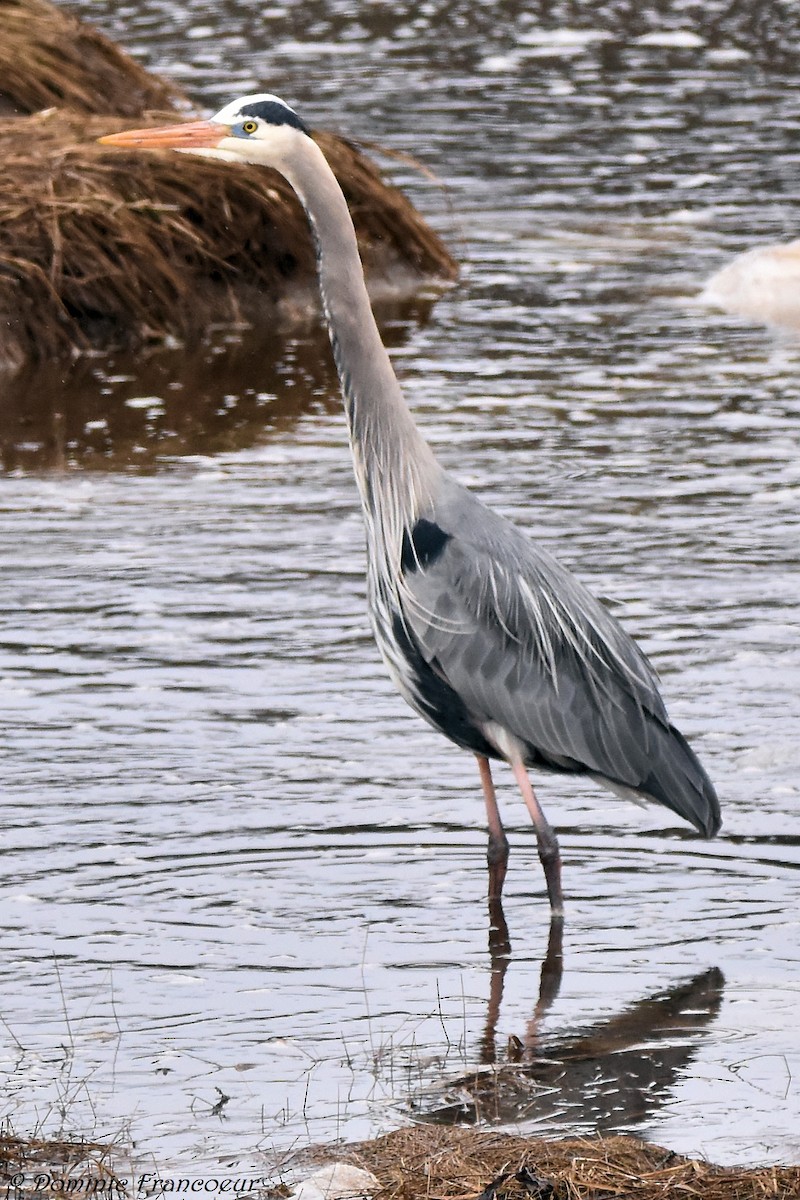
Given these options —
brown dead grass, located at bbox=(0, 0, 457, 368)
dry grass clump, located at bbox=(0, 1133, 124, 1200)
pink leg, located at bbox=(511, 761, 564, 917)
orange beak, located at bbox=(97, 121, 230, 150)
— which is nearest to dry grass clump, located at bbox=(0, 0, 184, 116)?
brown dead grass, located at bbox=(0, 0, 457, 368)

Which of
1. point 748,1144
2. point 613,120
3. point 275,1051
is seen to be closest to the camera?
point 748,1144

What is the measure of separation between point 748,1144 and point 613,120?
14.1 m

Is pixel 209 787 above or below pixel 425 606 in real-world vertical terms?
below

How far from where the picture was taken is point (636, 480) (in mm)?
9367

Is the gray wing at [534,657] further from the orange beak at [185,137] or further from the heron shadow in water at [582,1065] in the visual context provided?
the orange beak at [185,137]

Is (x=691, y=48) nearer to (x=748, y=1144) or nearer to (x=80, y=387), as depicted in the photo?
(x=80, y=387)

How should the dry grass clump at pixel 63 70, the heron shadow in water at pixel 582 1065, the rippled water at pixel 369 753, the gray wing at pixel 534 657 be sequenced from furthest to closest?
the dry grass clump at pixel 63 70 → the gray wing at pixel 534 657 → the rippled water at pixel 369 753 → the heron shadow in water at pixel 582 1065

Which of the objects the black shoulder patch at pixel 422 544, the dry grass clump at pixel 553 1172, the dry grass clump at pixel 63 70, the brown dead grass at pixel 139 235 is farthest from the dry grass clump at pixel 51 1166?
the dry grass clump at pixel 63 70

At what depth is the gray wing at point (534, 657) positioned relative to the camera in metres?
5.67

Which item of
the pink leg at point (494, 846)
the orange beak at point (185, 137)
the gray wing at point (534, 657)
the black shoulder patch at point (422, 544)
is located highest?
the orange beak at point (185, 137)

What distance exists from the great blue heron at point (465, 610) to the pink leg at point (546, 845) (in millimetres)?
15

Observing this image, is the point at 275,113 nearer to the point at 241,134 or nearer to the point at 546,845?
the point at 241,134

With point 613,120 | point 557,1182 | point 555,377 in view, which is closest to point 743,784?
point 557,1182

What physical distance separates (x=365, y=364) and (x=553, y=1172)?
239 cm
